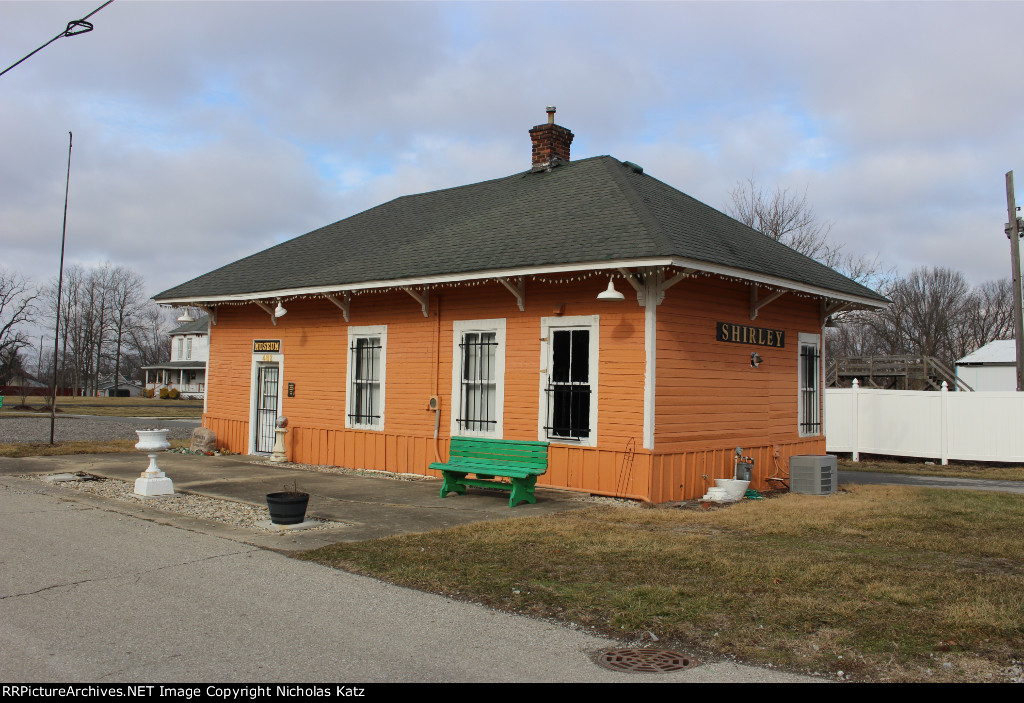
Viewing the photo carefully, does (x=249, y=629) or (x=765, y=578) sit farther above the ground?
(x=765, y=578)

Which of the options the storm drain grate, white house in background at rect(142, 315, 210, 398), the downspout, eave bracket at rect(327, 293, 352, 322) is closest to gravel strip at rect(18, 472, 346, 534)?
the downspout

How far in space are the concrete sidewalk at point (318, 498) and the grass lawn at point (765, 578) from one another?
2.18 feet

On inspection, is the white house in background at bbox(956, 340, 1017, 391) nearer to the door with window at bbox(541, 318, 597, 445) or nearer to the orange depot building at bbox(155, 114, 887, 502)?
the orange depot building at bbox(155, 114, 887, 502)

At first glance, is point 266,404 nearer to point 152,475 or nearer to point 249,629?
point 152,475

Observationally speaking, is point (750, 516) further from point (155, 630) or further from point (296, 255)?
point (296, 255)

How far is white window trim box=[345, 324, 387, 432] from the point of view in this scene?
14164mm

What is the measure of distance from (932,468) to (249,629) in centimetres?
1725

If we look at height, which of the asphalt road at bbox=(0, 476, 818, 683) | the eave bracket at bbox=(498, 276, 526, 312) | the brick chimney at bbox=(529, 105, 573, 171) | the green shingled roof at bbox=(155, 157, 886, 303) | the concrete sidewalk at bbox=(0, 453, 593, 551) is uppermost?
the brick chimney at bbox=(529, 105, 573, 171)

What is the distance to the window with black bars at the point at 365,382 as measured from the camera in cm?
1442

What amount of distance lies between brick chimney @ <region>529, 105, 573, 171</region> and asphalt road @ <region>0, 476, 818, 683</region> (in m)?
10.6

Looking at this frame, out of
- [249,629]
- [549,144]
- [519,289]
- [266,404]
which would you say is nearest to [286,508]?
[249,629]

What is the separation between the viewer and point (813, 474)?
1231cm

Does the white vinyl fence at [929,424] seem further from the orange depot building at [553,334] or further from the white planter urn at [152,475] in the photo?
the white planter urn at [152,475]

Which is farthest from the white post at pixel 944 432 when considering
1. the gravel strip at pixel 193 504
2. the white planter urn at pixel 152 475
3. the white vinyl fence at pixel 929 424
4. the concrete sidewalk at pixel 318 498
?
the white planter urn at pixel 152 475
